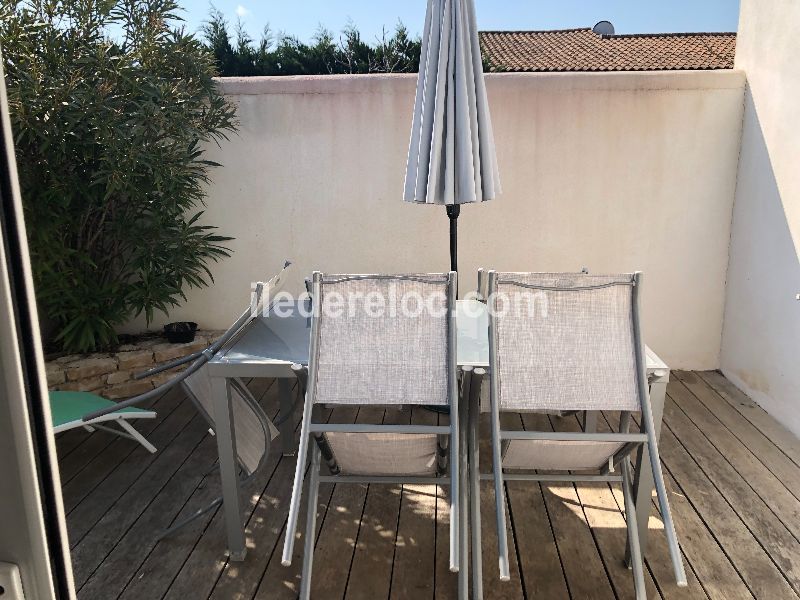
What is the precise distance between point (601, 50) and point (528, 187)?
48.7ft

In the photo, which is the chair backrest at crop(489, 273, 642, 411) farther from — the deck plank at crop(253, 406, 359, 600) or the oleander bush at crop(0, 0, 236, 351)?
the oleander bush at crop(0, 0, 236, 351)

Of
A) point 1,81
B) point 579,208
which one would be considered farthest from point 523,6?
point 1,81

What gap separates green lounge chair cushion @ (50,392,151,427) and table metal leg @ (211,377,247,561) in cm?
100

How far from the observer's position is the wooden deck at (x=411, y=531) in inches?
92.0

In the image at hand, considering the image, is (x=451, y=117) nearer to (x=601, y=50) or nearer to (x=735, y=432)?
(x=735, y=432)

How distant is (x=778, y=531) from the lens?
104 inches

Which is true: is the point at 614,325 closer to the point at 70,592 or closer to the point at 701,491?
the point at 701,491

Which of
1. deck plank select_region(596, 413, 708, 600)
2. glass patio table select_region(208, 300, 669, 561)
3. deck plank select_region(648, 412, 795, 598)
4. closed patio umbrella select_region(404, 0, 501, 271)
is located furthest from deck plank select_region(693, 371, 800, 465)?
closed patio umbrella select_region(404, 0, 501, 271)

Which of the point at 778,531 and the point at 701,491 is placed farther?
the point at 701,491

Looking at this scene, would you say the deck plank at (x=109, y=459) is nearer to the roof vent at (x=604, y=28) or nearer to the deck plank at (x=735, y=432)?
the deck plank at (x=735, y=432)

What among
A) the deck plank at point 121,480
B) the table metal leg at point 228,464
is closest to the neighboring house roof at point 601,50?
the deck plank at point 121,480

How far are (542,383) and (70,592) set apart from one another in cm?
178

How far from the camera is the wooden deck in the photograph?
2.34 m

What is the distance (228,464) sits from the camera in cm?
238
